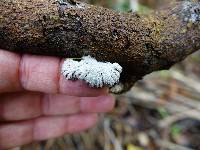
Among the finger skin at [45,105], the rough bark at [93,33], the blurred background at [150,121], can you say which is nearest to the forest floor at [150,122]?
the blurred background at [150,121]

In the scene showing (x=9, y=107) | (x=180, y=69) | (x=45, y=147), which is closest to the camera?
(x=9, y=107)

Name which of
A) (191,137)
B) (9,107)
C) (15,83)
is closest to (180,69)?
(191,137)

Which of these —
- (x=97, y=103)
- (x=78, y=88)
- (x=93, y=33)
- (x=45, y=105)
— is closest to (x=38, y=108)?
(x=45, y=105)

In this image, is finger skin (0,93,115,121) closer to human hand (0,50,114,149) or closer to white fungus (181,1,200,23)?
human hand (0,50,114,149)

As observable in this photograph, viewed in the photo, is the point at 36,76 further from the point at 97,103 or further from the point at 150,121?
the point at 150,121

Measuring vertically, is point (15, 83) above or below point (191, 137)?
above

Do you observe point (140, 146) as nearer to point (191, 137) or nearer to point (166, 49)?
point (191, 137)

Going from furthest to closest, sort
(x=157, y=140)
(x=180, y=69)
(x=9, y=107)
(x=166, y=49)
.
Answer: (x=180, y=69) → (x=157, y=140) → (x=9, y=107) → (x=166, y=49)
